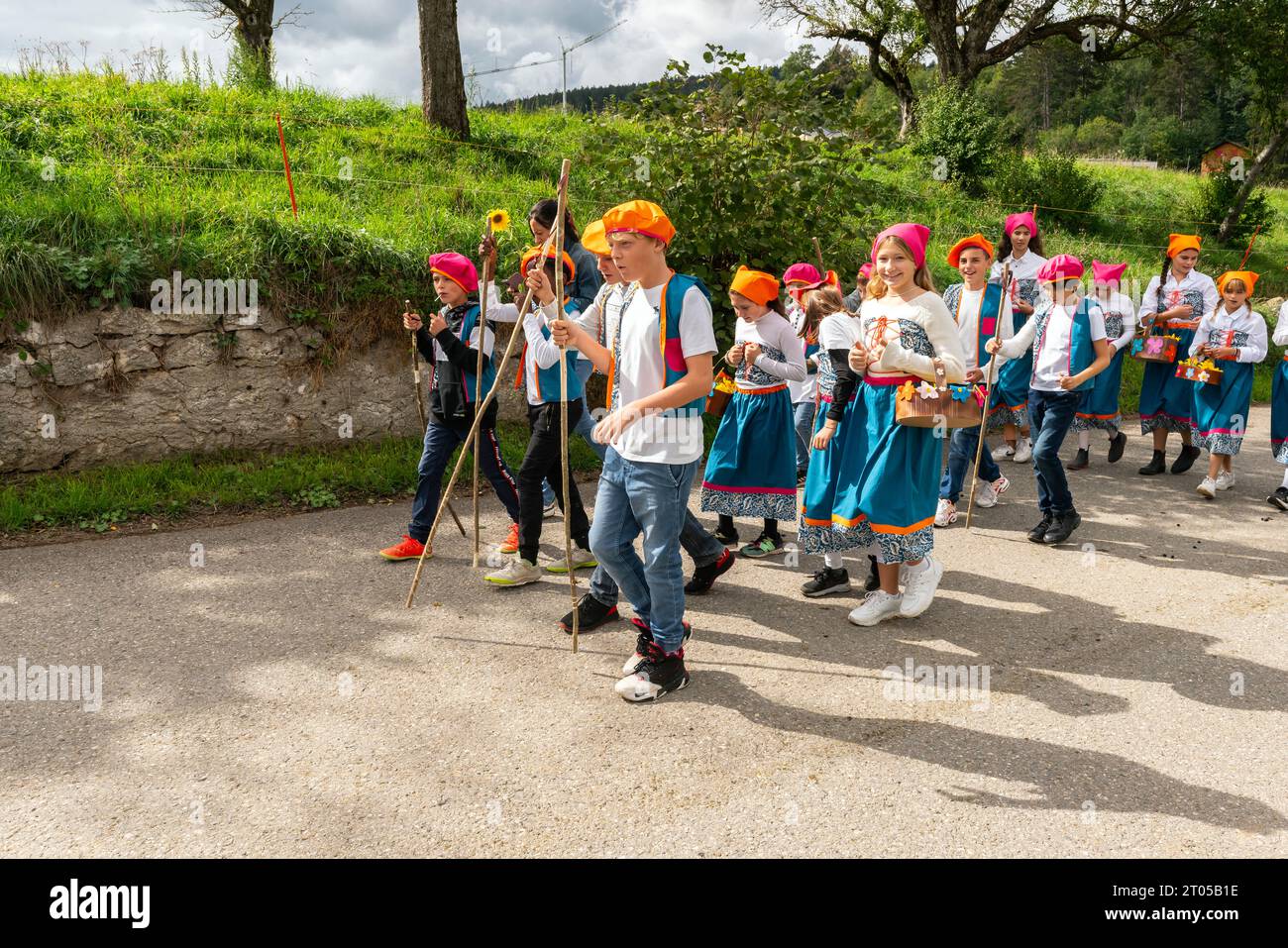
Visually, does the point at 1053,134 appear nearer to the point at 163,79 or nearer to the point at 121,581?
the point at 163,79

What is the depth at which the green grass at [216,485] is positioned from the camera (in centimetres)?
656

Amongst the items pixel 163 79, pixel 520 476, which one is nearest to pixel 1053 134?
pixel 163 79

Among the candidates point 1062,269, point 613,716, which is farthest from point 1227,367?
point 613,716

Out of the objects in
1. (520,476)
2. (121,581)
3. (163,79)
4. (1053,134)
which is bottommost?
(121,581)

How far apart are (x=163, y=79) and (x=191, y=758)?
478 inches

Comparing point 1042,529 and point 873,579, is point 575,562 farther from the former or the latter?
point 1042,529

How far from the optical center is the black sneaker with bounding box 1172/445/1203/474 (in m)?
8.87

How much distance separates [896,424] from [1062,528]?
96.9 inches

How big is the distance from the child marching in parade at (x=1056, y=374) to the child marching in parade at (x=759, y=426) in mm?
1675

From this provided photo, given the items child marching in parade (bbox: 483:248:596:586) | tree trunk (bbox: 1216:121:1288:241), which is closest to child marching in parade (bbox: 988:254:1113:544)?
child marching in parade (bbox: 483:248:596:586)

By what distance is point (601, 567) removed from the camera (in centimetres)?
495

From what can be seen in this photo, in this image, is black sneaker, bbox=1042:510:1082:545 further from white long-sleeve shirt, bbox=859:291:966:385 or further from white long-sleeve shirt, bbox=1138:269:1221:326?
white long-sleeve shirt, bbox=1138:269:1221:326

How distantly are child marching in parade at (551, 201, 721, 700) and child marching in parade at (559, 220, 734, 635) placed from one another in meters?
0.16

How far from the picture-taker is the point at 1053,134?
82375mm
